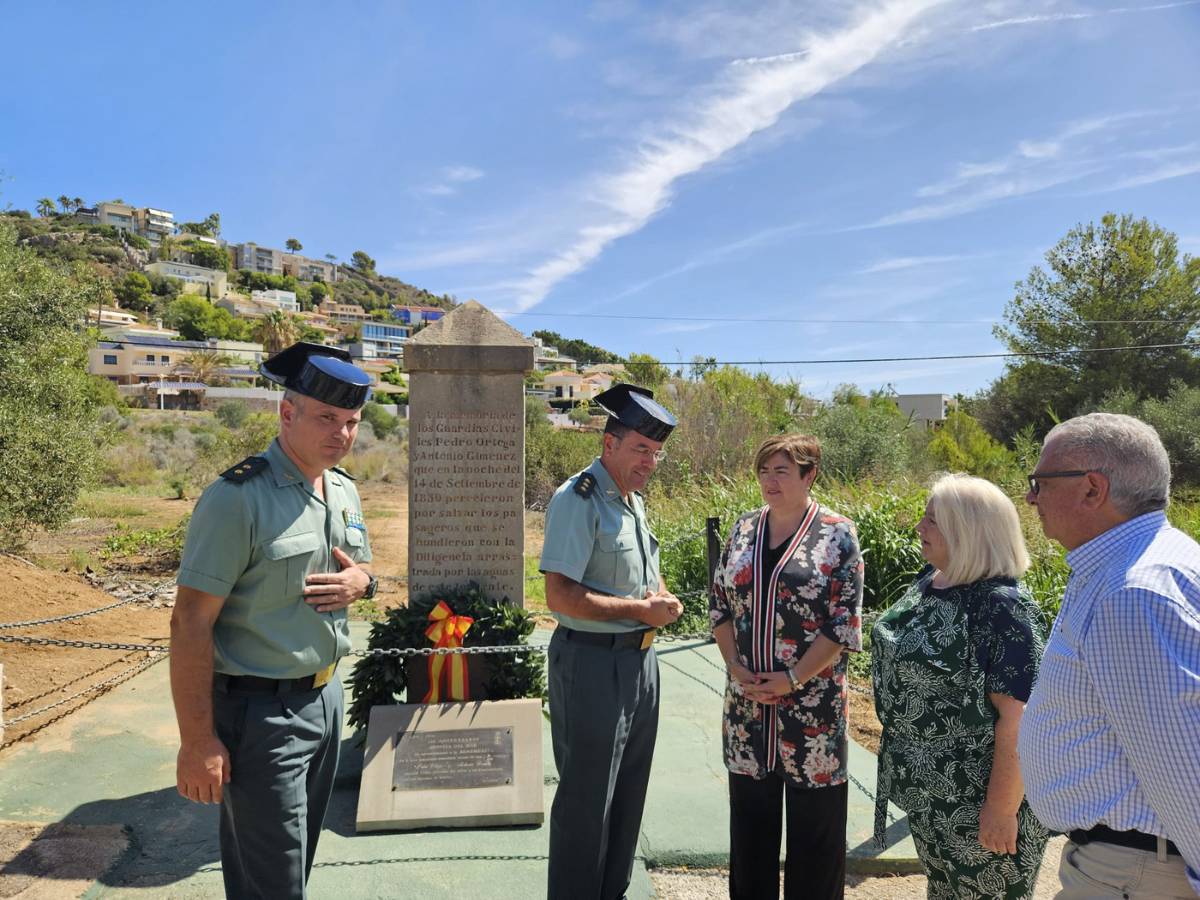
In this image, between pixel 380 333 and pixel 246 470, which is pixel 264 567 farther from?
pixel 380 333

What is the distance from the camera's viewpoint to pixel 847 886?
11.2 feet

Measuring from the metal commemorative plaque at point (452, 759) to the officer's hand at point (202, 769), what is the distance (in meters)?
1.80

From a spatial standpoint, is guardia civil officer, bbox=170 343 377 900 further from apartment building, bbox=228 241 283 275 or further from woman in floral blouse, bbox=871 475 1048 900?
apartment building, bbox=228 241 283 275

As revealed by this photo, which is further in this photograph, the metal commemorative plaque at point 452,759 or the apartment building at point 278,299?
the apartment building at point 278,299

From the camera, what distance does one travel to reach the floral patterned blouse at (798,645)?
2762 mm

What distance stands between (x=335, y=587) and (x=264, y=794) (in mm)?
600

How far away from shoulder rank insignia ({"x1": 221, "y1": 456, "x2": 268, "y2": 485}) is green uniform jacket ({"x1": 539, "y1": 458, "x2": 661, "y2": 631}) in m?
0.95

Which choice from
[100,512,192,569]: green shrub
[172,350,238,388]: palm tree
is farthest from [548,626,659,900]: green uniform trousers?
[172,350,238,388]: palm tree

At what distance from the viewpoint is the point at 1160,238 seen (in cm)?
2719

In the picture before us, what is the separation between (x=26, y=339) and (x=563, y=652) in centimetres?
801

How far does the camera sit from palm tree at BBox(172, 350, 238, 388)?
Answer: 59.9m

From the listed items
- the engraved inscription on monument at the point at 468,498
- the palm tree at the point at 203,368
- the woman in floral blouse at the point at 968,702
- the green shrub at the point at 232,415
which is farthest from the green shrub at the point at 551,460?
the palm tree at the point at 203,368

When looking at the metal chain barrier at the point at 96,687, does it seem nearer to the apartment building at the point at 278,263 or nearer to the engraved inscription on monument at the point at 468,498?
the engraved inscription on monument at the point at 468,498

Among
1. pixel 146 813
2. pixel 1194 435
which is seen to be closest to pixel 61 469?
pixel 146 813
